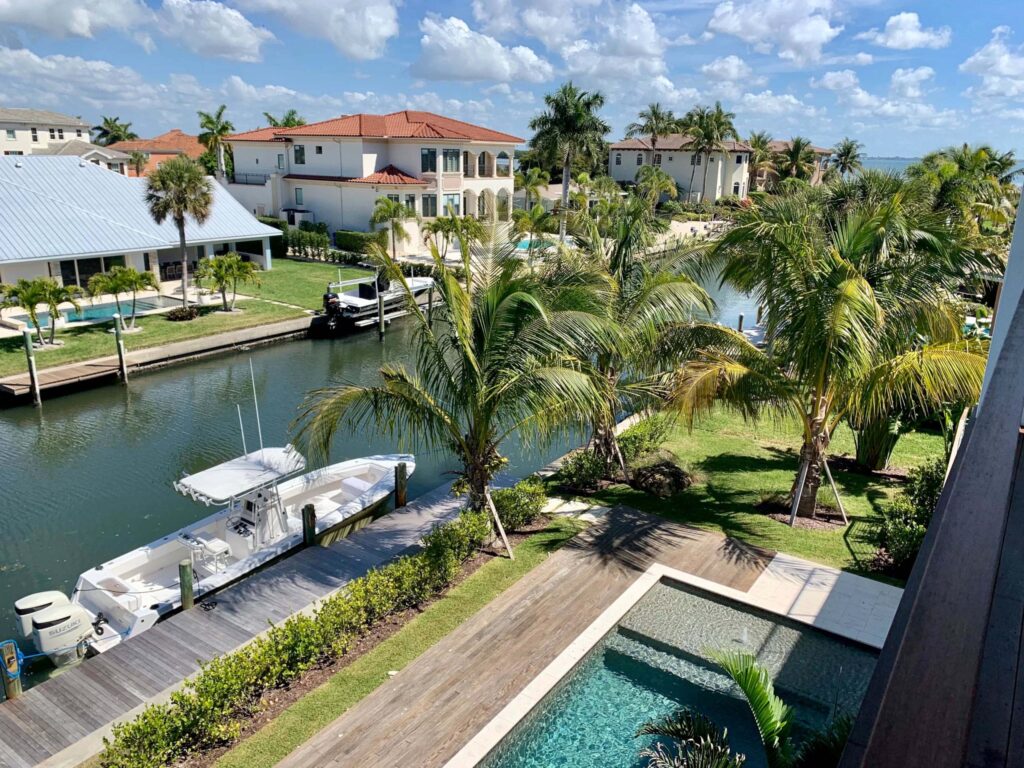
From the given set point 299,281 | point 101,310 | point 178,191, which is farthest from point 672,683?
point 299,281

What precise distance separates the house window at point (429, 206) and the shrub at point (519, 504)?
3337 centimetres

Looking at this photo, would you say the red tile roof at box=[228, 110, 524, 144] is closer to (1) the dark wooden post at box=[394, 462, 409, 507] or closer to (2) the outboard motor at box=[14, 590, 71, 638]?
(1) the dark wooden post at box=[394, 462, 409, 507]

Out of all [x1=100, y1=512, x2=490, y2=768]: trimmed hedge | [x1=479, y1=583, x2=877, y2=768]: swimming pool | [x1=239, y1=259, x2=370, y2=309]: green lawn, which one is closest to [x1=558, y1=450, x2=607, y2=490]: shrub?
[x1=100, y1=512, x2=490, y2=768]: trimmed hedge

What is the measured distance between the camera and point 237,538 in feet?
41.2

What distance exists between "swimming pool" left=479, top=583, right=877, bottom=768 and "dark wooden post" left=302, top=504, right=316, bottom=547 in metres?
5.32

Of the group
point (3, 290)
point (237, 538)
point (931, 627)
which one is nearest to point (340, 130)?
point (3, 290)

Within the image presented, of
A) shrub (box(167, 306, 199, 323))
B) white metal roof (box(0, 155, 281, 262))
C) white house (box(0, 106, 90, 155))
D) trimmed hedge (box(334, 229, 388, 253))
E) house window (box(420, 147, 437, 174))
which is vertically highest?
white house (box(0, 106, 90, 155))

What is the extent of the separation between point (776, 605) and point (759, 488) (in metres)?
4.66

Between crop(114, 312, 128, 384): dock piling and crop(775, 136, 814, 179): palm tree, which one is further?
crop(775, 136, 814, 179): palm tree

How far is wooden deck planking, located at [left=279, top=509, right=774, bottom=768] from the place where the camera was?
316 inches

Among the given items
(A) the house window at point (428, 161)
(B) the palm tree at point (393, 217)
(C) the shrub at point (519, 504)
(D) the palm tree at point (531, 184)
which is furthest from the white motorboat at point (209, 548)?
(D) the palm tree at point (531, 184)

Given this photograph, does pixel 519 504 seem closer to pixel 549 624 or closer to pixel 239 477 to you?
pixel 549 624

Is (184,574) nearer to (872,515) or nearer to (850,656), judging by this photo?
(850,656)

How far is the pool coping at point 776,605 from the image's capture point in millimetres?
8766
